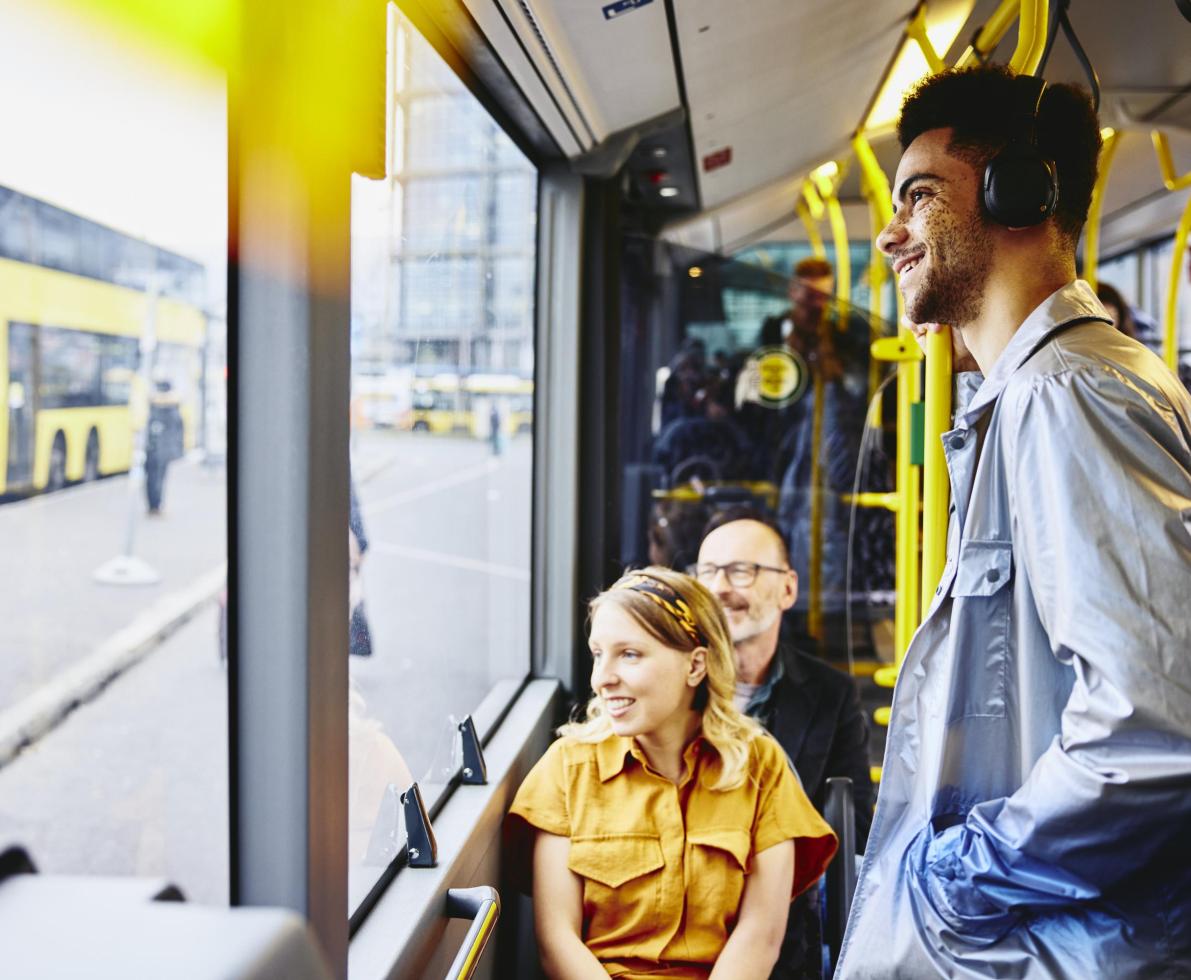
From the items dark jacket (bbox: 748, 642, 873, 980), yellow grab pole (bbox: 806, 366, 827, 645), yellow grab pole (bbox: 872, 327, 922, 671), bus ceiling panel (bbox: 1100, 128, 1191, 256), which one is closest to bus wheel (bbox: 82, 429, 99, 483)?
dark jacket (bbox: 748, 642, 873, 980)

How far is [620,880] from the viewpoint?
2.08m

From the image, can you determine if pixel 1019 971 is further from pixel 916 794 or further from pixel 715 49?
pixel 715 49

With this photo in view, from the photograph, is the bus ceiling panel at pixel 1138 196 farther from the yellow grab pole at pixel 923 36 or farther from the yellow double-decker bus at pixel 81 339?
the yellow double-decker bus at pixel 81 339

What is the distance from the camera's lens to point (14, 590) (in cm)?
102

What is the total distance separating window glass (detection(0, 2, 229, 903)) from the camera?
1.02m

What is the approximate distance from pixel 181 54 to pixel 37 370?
0.43 meters

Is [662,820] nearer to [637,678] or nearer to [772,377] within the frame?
[637,678]

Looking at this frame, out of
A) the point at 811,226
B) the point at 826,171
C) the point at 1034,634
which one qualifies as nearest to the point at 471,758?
the point at 1034,634

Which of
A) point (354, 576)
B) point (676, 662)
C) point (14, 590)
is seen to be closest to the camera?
point (14, 590)

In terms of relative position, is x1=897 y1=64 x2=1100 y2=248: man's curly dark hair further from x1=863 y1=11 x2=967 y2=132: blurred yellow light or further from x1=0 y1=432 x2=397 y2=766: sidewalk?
x1=863 y1=11 x2=967 y2=132: blurred yellow light

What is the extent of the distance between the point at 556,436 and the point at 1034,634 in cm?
226

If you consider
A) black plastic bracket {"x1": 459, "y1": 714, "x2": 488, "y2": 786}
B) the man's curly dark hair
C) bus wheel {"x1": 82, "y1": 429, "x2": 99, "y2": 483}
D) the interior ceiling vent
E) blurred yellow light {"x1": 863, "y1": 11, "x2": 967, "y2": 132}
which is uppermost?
blurred yellow light {"x1": 863, "y1": 11, "x2": 967, "y2": 132}

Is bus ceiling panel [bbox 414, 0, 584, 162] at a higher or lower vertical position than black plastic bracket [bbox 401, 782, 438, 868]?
higher

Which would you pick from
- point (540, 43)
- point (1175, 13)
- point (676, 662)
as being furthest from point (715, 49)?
point (676, 662)
